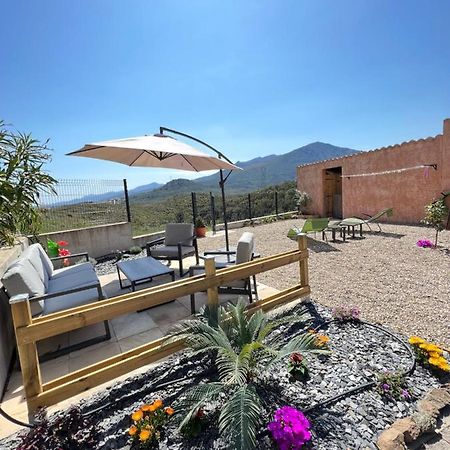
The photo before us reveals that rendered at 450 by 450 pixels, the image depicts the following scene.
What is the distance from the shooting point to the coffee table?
11.9 feet

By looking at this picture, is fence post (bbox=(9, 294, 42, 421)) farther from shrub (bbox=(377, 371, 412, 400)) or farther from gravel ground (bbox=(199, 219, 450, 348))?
gravel ground (bbox=(199, 219, 450, 348))

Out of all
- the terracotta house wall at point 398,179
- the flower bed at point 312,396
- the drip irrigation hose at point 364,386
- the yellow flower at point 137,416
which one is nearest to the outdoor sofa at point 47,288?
the flower bed at point 312,396

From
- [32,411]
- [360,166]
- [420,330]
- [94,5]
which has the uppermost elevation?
[94,5]

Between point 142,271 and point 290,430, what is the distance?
2.96 meters

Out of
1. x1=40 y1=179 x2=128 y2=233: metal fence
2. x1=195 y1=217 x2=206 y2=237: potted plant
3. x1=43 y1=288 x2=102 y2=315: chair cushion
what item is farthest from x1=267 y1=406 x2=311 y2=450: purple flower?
x1=195 y1=217 x2=206 y2=237: potted plant

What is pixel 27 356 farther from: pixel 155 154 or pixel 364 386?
pixel 155 154

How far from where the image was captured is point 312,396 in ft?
6.65

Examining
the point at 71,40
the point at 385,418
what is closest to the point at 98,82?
the point at 71,40

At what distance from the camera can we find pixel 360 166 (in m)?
11.4

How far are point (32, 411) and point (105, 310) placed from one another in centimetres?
83

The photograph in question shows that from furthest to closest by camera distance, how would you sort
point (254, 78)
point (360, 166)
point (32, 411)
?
1. point (360, 166)
2. point (254, 78)
3. point (32, 411)

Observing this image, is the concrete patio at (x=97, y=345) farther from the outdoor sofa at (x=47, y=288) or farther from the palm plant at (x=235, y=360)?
the palm plant at (x=235, y=360)

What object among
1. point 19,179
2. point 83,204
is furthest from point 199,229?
point 19,179

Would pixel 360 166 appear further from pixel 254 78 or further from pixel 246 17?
pixel 246 17
